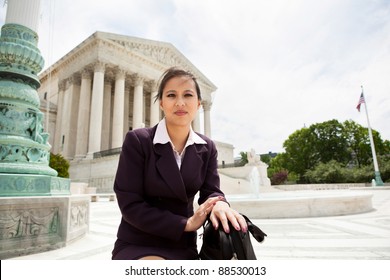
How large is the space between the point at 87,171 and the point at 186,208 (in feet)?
93.9

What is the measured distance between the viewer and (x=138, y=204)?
1.61 metres

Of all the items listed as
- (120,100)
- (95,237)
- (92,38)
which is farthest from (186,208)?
(92,38)

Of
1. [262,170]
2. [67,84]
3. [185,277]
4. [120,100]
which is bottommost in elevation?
[185,277]

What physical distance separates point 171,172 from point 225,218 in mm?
520

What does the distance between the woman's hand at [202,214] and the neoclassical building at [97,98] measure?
2532 cm

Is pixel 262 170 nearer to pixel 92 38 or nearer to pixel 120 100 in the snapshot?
pixel 120 100

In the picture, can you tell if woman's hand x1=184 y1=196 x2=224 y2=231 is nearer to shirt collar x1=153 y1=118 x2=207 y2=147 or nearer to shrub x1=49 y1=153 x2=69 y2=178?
shirt collar x1=153 y1=118 x2=207 y2=147

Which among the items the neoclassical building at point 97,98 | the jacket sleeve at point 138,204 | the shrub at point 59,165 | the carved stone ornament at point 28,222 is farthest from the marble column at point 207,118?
the jacket sleeve at point 138,204

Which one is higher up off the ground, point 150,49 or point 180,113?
point 150,49

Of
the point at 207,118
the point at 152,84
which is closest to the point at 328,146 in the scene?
the point at 207,118

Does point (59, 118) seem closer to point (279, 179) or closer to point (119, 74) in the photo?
point (119, 74)

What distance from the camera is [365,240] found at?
448 centimetres

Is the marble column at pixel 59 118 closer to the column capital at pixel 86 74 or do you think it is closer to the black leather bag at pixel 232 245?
the column capital at pixel 86 74

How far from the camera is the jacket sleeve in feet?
5.18
